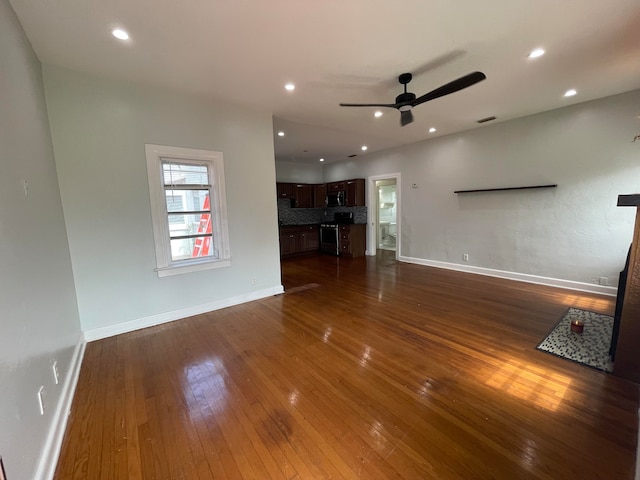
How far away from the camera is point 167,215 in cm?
316

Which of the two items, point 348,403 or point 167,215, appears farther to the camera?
point 167,215

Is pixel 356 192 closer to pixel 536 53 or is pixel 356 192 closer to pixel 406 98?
pixel 406 98

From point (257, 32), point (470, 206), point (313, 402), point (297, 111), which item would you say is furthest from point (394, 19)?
point (470, 206)

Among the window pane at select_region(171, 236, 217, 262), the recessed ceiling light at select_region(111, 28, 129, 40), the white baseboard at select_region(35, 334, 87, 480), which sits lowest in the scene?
the white baseboard at select_region(35, 334, 87, 480)

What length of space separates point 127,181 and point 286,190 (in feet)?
15.7

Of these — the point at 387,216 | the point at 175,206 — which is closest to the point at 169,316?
the point at 175,206

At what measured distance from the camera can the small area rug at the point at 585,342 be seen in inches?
86.8

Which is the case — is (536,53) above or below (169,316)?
above

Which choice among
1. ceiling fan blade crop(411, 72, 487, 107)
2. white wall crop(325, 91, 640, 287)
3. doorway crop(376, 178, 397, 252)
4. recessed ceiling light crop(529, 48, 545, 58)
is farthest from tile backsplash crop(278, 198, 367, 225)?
recessed ceiling light crop(529, 48, 545, 58)

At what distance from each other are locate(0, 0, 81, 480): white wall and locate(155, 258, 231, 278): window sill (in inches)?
33.8

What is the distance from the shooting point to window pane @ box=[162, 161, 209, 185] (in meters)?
3.20

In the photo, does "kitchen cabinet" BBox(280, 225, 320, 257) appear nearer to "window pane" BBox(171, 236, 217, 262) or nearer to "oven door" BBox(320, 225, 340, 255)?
"oven door" BBox(320, 225, 340, 255)

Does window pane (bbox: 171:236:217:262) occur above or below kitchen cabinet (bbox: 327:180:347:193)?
below

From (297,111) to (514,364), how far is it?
153 inches
